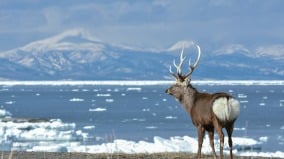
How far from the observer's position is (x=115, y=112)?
83.1m

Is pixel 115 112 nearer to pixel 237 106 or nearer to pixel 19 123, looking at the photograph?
pixel 19 123

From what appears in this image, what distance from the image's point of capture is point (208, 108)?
13945mm

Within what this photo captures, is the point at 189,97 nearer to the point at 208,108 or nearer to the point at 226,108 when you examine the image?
the point at 208,108

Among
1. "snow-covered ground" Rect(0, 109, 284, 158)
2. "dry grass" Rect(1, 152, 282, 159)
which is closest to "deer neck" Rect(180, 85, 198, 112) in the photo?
"dry grass" Rect(1, 152, 282, 159)

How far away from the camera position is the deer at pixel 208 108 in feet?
44.4

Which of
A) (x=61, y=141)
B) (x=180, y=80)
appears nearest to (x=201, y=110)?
(x=180, y=80)

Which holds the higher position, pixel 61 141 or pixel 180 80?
pixel 180 80

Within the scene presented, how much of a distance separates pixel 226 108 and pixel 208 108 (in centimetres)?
55

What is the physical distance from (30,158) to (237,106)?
429cm

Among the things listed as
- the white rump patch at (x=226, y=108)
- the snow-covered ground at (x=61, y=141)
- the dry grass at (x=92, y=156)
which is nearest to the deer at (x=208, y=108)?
the white rump patch at (x=226, y=108)

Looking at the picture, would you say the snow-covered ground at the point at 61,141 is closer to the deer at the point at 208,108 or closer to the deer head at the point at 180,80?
the deer head at the point at 180,80

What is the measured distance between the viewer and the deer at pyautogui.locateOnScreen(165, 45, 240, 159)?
1352cm

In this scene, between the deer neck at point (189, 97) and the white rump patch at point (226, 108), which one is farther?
the deer neck at point (189, 97)

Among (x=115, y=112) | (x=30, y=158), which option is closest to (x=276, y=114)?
(x=115, y=112)
